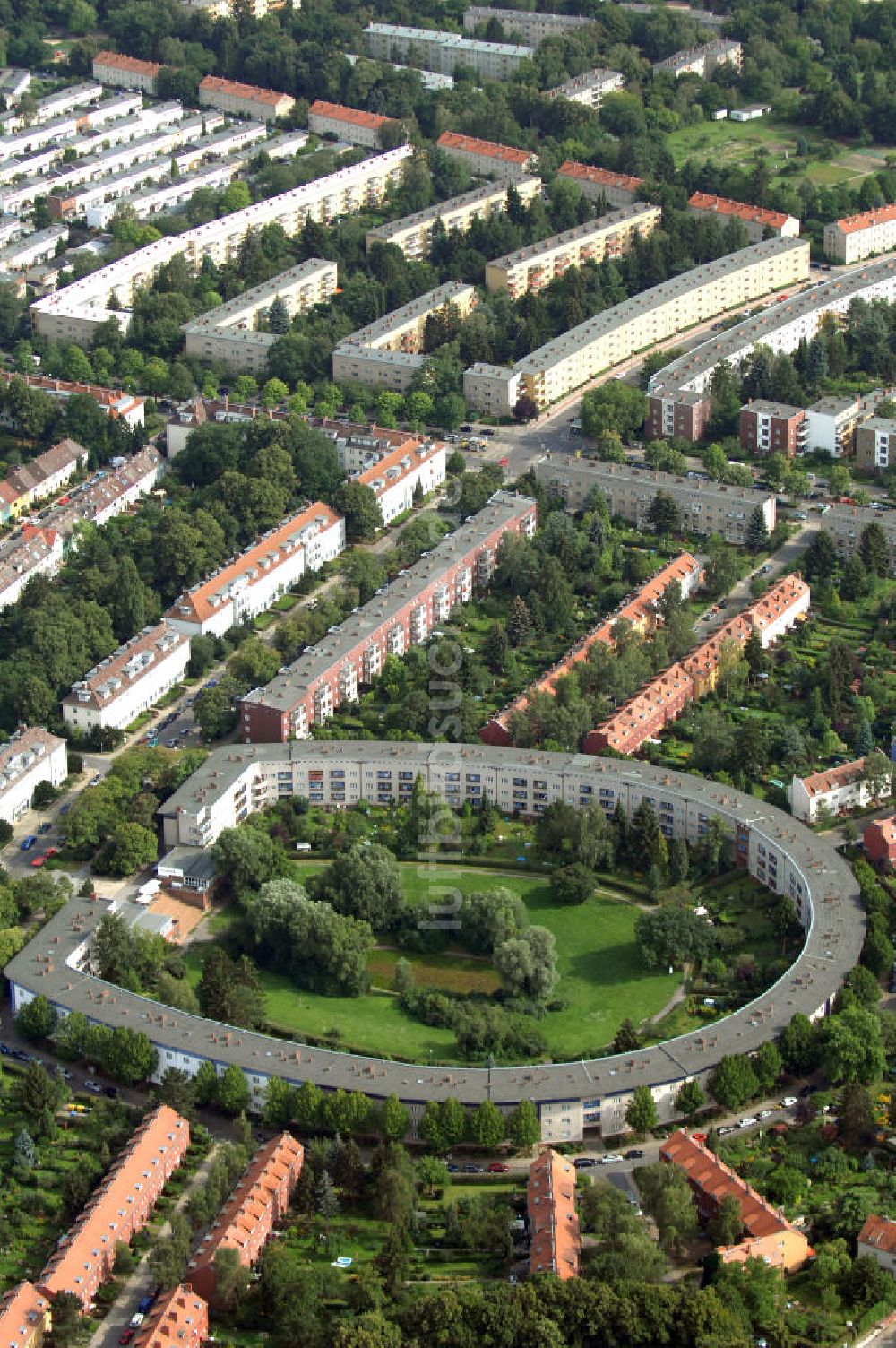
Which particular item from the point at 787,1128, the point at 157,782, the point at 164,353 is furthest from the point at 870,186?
the point at 787,1128

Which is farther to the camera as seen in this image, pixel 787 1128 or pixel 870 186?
pixel 870 186

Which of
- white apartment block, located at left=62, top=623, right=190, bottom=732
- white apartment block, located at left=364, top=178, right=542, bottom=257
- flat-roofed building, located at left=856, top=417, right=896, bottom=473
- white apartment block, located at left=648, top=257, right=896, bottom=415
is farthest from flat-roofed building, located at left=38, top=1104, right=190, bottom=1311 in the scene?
white apartment block, located at left=364, top=178, right=542, bottom=257

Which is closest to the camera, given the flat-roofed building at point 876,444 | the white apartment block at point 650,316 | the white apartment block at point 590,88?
the flat-roofed building at point 876,444

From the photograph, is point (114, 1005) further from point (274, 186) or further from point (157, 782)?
point (274, 186)

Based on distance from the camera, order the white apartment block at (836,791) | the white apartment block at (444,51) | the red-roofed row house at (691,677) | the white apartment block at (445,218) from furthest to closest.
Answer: the white apartment block at (444,51) < the white apartment block at (445,218) < the red-roofed row house at (691,677) < the white apartment block at (836,791)

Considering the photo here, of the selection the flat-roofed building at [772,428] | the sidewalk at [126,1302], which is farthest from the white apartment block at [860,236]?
the sidewalk at [126,1302]

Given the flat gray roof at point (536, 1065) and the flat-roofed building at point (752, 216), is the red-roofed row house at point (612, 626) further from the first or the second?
the flat-roofed building at point (752, 216)
